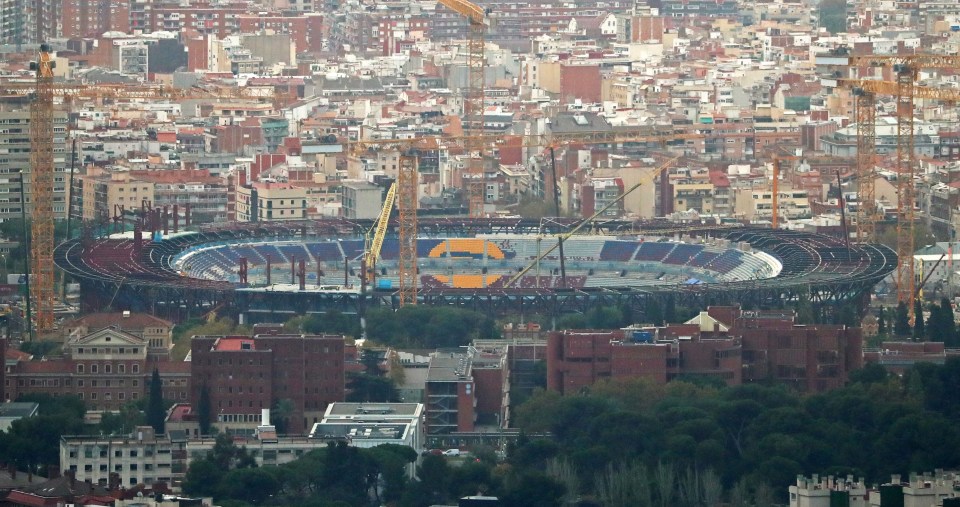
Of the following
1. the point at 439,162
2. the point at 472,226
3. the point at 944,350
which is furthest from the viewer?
the point at 439,162

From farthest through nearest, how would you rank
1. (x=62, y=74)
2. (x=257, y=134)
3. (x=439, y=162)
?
(x=62, y=74) < (x=257, y=134) < (x=439, y=162)

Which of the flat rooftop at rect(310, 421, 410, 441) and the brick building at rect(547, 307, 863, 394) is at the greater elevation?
the brick building at rect(547, 307, 863, 394)

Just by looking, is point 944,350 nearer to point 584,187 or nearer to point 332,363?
point 332,363

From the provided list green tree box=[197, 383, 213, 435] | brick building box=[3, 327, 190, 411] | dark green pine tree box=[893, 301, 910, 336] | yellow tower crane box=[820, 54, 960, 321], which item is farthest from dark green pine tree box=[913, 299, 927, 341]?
green tree box=[197, 383, 213, 435]

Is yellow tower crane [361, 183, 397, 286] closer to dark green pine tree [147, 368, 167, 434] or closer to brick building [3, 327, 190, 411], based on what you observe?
brick building [3, 327, 190, 411]

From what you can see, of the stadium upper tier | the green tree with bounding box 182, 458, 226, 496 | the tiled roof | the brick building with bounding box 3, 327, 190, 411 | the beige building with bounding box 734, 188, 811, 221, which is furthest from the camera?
the beige building with bounding box 734, 188, 811, 221

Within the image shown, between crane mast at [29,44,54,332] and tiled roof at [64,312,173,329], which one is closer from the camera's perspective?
tiled roof at [64,312,173,329]

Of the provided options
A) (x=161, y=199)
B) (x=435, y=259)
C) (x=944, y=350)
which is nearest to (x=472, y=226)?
(x=435, y=259)

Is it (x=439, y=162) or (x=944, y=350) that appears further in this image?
(x=439, y=162)
